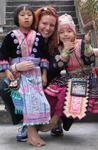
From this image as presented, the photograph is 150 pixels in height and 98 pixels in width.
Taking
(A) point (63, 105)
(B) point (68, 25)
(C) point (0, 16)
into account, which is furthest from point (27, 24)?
(C) point (0, 16)

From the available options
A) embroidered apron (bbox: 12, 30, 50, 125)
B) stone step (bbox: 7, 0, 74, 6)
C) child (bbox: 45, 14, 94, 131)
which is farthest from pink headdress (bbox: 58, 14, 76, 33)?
stone step (bbox: 7, 0, 74, 6)

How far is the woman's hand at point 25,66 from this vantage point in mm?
4914

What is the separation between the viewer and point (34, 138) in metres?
4.95

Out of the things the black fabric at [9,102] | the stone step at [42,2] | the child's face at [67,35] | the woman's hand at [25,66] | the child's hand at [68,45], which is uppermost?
the child's face at [67,35]

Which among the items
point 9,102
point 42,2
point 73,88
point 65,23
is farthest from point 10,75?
point 42,2

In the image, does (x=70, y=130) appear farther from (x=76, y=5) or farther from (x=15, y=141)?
(x=76, y=5)

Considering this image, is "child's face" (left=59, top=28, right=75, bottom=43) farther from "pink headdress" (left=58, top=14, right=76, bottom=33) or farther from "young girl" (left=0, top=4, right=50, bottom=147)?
"young girl" (left=0, top=4, right=50, bottom=147)

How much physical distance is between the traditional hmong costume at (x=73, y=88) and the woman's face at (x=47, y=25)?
305 millimetres

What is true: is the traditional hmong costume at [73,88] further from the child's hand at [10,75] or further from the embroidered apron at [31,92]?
the child's hand at [10,75]

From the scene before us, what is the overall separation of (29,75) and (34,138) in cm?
63

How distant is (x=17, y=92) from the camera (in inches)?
197

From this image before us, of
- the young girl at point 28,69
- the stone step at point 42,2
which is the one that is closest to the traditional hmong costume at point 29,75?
the young girl at point 28,69

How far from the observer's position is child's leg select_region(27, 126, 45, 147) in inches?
194

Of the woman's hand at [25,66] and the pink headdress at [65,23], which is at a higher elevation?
the pink headdress at [65,23]
